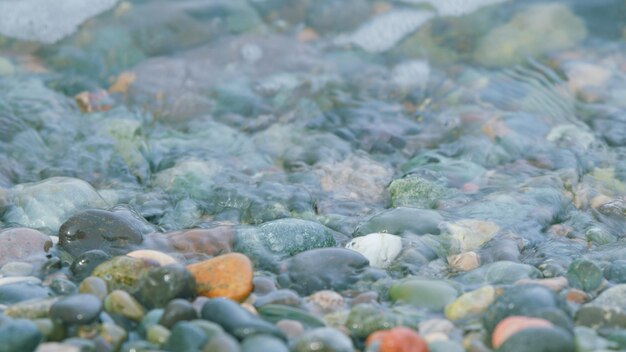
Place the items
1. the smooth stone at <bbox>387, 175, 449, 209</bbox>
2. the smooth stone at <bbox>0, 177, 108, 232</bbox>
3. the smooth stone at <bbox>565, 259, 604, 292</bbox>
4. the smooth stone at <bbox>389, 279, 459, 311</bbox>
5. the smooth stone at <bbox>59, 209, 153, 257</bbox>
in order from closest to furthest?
the smooth stone at <bbox>389, 279, 459, 311</bbox>
the smooth stone at <bbox>565, 259, 604, 292</bbox>
the smooth stone at <bbox>59, 209, 153, 257</bbox>
the smooth stone at <bbox>0, 177, 108, 232</bbox>
the smooth stone at <bbox>387, 175, 449, 209</bbox>

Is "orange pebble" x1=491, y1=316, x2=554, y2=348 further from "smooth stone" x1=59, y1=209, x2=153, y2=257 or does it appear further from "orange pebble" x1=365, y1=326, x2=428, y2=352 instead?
"smooth stone" x1=59, y1=209, x2=153, y2=257

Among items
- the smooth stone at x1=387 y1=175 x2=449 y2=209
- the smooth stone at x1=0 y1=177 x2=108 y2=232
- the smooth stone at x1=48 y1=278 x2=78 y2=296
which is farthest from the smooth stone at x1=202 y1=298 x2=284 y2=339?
the smooth stone at x1=387 y1=175 x2=449 y2=209

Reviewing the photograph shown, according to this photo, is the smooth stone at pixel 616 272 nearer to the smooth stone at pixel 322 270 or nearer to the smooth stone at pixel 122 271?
the smooth stone at pixel 322 270

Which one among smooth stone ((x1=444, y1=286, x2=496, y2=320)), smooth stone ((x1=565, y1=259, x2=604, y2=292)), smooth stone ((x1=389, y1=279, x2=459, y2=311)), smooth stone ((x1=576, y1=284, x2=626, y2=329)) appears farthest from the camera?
smooth stone ((x1=565, y1=259, x2=604, y2=292))

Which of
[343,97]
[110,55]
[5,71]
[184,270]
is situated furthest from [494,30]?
[184,270]

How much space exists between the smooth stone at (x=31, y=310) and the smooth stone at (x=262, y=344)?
0.66m

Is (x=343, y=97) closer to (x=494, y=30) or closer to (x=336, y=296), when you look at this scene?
(x=494, y=30)

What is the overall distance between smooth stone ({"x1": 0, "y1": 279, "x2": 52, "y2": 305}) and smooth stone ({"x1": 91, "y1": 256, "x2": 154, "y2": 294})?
0.60 ft

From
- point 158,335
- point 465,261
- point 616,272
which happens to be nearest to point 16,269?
point 158,335

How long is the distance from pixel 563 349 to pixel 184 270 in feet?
4.05

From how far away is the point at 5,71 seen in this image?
204 inches

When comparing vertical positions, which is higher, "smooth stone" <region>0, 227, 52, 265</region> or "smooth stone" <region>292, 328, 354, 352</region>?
"smooth stone" <region>292, 328, 354, 352</region>

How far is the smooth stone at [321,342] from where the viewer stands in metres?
2.31

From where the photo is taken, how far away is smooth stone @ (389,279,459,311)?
9.17 ft
